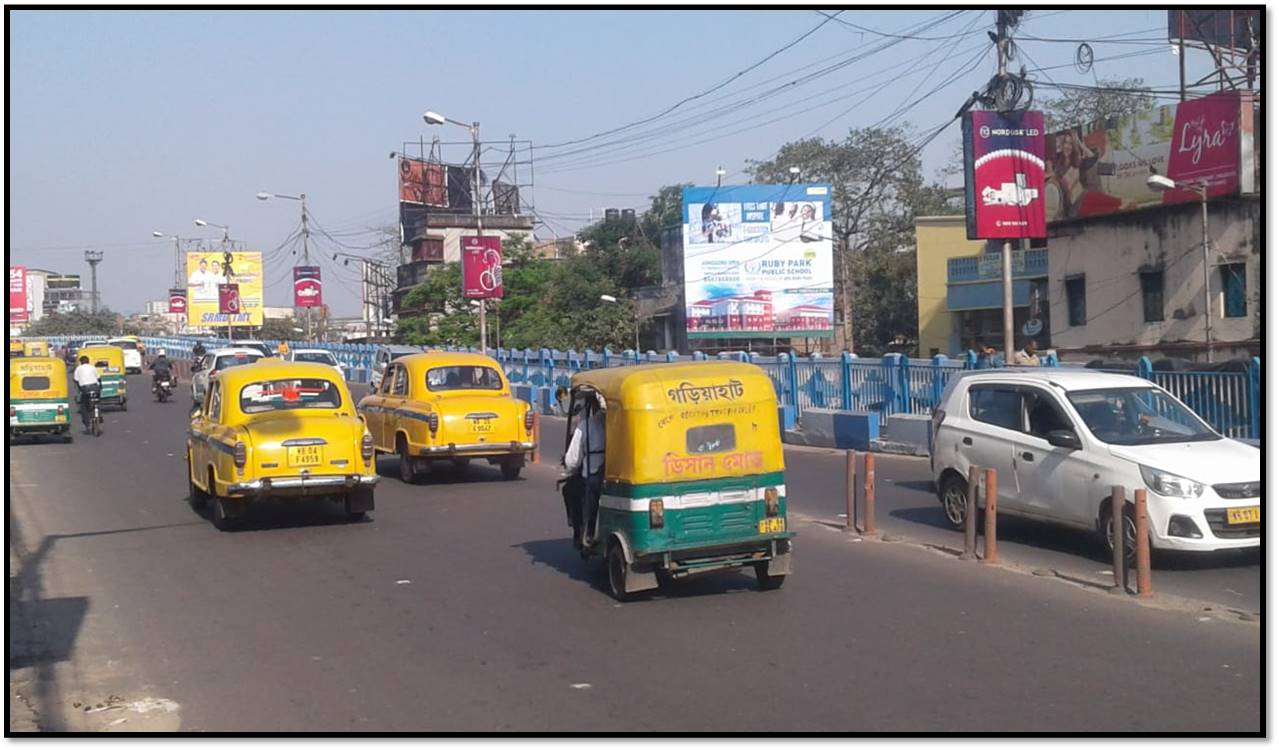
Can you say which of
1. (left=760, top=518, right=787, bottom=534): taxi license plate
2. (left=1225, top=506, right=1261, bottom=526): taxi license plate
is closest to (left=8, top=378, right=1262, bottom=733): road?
(left=760, top=518, right=787, bottom=534): taxi license plate

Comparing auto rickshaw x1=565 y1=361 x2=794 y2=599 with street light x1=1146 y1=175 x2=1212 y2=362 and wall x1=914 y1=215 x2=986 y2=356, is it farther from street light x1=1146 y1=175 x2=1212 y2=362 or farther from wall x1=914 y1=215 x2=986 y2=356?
wall x1=914 y1=215 x2=986 y2=356

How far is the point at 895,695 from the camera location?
6754 millimetres

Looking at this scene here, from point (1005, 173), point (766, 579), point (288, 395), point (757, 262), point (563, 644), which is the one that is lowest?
Result: point (563, 644)

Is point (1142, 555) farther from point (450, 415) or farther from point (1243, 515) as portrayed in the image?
point (450, 415)

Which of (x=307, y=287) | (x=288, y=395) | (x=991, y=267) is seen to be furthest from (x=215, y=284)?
(x=288, y=395)

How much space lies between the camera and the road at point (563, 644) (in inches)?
260

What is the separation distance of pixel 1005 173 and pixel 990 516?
11.9 metres

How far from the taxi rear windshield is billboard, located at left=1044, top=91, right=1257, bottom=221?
28.7 metres

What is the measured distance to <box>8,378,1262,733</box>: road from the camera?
6605 mm

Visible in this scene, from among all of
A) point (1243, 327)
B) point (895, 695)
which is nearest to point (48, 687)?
point (895, 695)

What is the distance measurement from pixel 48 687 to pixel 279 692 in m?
→ 1.83

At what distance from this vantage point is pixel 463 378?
18.2m

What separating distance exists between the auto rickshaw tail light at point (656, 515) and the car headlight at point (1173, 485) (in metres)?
4.20

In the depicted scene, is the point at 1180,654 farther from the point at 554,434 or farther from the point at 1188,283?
the point at 1188,283
